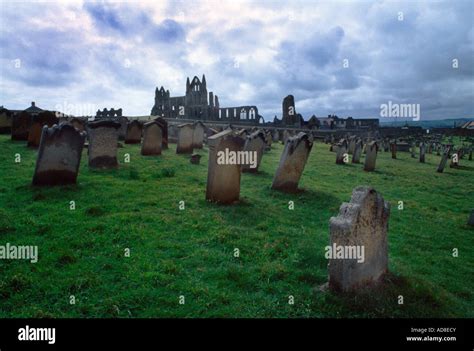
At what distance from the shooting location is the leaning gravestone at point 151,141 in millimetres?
15188

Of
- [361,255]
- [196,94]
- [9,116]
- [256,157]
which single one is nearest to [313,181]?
[256,157]

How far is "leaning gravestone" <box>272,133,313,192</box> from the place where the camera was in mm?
9750

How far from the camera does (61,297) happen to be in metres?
3.92

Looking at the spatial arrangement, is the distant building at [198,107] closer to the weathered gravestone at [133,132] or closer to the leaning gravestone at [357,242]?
the weathered gravestone at [133,132]

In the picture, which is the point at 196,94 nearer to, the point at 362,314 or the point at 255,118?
the point at 255,118

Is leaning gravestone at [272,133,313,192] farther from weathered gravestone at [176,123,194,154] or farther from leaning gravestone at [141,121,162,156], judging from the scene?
weathered gravestone at [176,123,194,154]

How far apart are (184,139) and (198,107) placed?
44166mm

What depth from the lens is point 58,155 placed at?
8.49 metres

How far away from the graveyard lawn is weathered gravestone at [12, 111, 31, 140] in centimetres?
803

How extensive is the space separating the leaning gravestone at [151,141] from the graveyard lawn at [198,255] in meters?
5.32

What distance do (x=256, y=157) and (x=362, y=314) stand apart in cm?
929

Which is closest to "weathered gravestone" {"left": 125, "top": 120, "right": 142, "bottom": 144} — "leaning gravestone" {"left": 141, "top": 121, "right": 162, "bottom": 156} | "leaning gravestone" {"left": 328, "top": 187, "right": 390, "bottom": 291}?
"leaning gravestone" {"left": 141, "top": 121, "right": 162, "bottom": 156}

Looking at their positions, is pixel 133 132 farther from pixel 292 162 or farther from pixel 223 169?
pixel 223 169

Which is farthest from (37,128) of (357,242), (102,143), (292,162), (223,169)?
(357,242)
